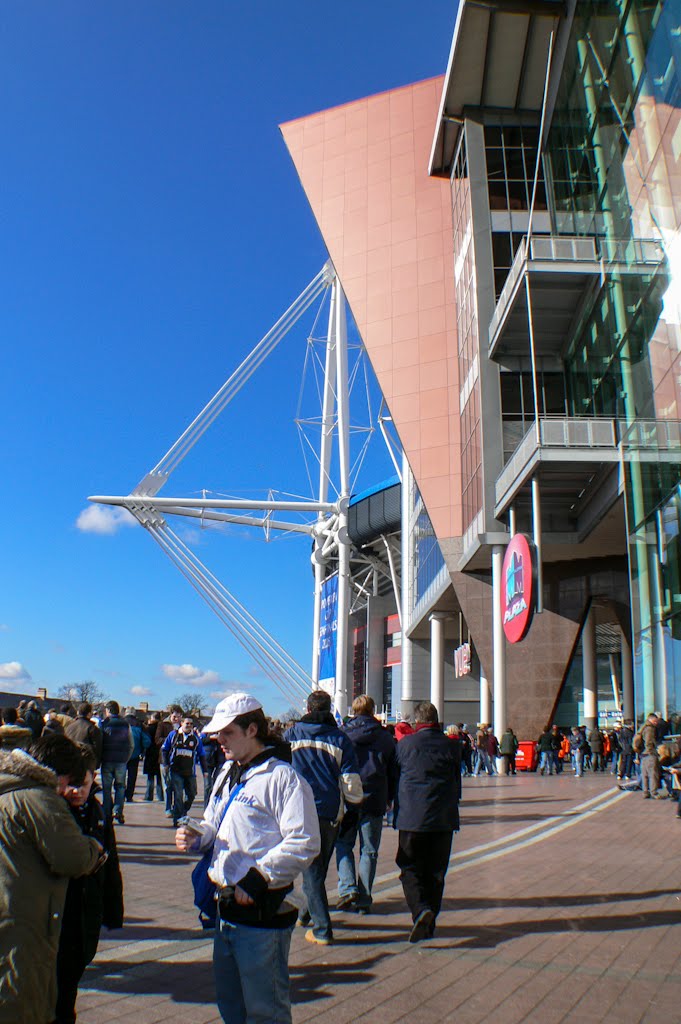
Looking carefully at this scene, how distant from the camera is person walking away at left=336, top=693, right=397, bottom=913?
681 cm

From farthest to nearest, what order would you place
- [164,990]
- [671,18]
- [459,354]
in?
[459,354] < [671,18] < [164,990]

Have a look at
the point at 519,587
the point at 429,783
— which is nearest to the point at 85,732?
the point at 429,783

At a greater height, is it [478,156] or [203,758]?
[478,156]

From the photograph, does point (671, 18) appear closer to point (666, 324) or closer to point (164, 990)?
point (666, 324)

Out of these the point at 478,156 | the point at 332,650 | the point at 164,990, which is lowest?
the point at 164,990

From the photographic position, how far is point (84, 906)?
3.16 metres

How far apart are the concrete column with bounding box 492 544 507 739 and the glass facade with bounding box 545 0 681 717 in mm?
10383

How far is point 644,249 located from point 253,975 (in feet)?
48.0

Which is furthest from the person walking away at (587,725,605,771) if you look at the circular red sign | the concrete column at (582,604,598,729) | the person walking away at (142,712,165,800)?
the person walking away at (142,712,165,800)

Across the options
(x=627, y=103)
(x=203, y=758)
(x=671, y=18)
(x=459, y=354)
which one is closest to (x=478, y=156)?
(x=459, y=354)

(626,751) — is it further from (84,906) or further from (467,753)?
(84,906)

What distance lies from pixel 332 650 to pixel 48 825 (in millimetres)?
58090

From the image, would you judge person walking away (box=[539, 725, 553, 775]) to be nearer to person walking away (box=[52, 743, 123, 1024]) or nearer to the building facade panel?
the building facade panel

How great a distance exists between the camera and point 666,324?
14336 mm
